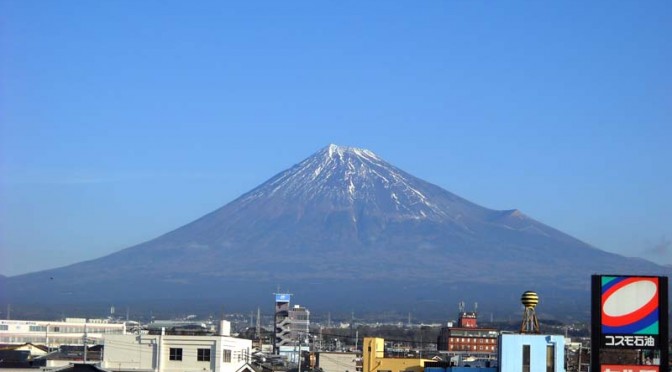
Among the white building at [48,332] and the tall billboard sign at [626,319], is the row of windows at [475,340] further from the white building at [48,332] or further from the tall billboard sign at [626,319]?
the tall billboard sign at [626,319]

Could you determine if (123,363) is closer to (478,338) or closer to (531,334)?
(531,334)

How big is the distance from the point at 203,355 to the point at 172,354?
42.9 inches

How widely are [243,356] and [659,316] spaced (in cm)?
2378

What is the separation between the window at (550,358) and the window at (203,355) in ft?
40.1

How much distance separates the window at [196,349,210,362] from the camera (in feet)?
176

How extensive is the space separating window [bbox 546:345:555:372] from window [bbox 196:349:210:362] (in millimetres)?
12223

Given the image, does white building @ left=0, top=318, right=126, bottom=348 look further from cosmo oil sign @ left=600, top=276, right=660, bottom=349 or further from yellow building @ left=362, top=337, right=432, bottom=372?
cosmo oil sign @ left=600, top=276, right=660, bottom=349

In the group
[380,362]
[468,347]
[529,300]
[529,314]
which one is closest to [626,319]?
[529,300]

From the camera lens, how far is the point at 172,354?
54125 millimetres

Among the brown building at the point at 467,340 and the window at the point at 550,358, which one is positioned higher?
the brown building at the point at 467,340

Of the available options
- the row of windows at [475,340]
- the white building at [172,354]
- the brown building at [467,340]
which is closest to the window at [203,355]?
the white building at [172,354]

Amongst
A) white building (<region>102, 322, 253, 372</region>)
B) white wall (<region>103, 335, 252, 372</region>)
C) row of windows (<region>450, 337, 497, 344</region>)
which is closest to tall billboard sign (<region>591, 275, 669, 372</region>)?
white building (<region>102, 322, 253, 372</region>)

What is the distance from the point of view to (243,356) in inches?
2281

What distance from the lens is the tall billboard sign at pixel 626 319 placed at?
36.6 metres
